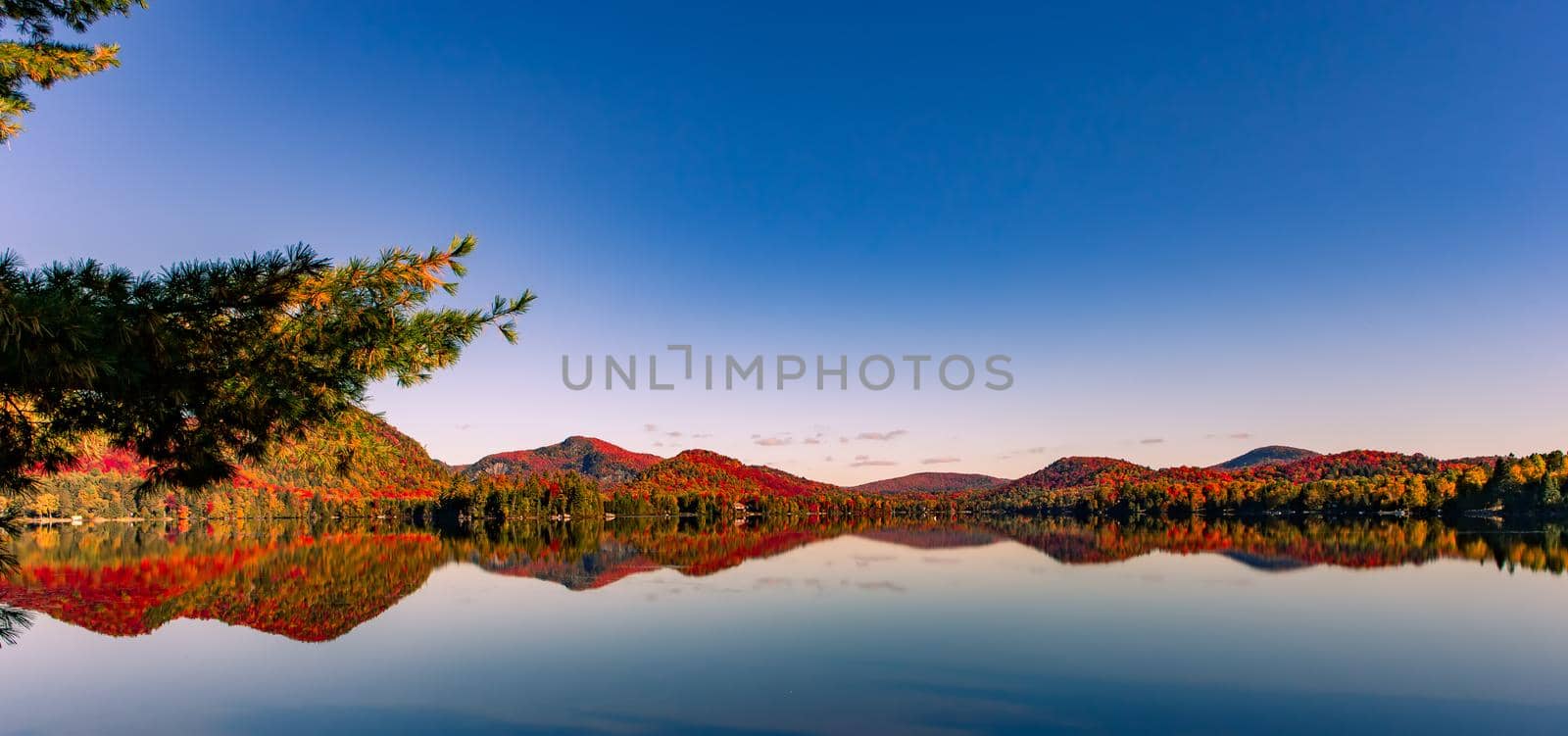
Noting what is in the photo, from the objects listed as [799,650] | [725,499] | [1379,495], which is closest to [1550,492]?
[1379,495]

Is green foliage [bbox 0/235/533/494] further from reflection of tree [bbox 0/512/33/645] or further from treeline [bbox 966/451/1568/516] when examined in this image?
treeline [bbox 966/451/1568/516]

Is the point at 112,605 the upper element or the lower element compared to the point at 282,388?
lower

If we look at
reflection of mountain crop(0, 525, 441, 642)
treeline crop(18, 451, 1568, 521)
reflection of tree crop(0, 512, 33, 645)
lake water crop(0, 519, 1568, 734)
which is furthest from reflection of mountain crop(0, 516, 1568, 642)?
treeline crop(18, 451, 1568, 521)

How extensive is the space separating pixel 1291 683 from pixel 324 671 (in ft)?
74.4

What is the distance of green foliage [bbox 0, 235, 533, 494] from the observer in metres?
5.29

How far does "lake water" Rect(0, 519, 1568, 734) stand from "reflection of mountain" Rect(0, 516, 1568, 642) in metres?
0.36

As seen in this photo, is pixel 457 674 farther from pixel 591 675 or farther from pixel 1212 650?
pixel 1212 650

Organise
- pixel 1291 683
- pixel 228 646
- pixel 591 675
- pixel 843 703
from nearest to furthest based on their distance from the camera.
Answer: pixel 843 703, pixel 1291 683, pixel 591 675, pixel 228 646

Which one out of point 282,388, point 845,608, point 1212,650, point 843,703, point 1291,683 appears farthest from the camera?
point 845,608

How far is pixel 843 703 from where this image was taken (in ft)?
52.6

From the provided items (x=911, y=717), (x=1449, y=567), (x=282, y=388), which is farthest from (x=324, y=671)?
(x=1449, y=567)

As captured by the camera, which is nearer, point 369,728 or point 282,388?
point 282,388

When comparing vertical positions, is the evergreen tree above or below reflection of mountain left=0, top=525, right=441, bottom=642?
above

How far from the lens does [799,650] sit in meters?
21.7
